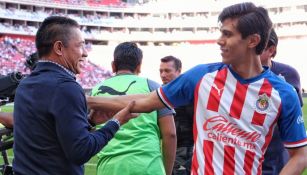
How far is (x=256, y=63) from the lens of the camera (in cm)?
255

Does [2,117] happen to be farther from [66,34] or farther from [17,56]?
[17,56]

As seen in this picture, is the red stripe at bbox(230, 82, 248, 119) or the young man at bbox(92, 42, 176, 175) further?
the young man at bbox(92, 42, 176, 175)

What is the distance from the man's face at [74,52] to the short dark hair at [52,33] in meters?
0.02

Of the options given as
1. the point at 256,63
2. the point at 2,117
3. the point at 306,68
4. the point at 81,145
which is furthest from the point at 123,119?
the point at 306,68

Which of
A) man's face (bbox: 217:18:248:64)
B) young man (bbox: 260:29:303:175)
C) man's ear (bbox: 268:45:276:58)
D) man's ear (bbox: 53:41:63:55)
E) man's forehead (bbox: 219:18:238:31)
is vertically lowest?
young man (bbox: 260:29:303:175)

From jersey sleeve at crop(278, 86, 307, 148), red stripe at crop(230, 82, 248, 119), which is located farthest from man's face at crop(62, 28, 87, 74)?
jersey sleeve at crop(278, 86, 307, 148)

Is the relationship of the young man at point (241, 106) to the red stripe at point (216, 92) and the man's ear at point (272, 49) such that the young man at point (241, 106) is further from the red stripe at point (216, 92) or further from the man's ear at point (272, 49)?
the man's ear at point (272, 49)

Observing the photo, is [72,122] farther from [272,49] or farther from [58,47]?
[272,49]

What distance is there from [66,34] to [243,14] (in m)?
0.95

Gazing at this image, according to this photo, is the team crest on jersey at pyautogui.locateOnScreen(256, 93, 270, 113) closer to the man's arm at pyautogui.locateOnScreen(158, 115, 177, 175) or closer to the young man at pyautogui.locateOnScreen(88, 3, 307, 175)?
the young man at pyautogui.locateOnScreen(88, 3, 307, 175)

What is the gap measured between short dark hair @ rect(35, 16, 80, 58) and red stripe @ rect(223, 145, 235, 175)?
3.36ft

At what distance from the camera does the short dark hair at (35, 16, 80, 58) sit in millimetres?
2637

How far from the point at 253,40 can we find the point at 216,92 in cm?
32

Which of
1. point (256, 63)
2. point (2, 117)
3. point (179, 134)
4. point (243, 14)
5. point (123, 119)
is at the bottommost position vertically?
point (179, 134)
